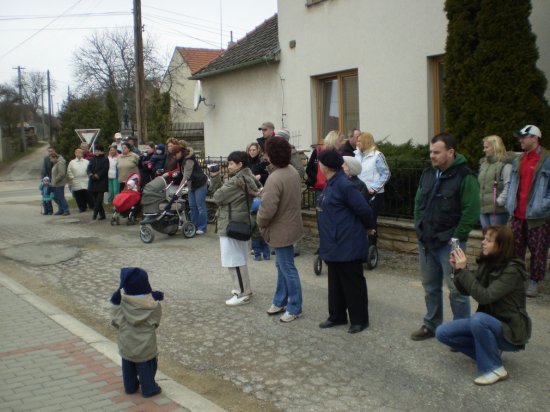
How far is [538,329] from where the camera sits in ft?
20.7

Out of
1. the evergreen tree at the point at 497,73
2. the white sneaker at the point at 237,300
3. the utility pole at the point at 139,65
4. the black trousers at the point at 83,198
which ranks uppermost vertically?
the utility pole at the point at 139,65

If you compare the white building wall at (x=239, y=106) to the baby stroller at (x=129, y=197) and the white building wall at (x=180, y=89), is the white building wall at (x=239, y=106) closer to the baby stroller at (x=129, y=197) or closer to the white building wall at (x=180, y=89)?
the baby stroller at (x=129, y=197)

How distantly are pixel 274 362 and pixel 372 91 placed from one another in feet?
28.0

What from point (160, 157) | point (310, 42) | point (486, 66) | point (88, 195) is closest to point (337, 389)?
point (486, 66)

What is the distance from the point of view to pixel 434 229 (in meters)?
5.73

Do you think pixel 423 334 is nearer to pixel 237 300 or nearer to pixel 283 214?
pixel 283 214

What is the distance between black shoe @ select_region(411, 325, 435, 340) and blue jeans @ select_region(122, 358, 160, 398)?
2509 mm

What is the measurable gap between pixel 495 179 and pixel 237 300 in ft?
11.7

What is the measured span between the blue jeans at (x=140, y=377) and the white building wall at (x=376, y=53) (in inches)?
320

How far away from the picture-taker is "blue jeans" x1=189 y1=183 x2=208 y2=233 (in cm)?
1250

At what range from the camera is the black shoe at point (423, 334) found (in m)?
6.08

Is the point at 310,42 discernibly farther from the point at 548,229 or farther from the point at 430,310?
the point at 430,310

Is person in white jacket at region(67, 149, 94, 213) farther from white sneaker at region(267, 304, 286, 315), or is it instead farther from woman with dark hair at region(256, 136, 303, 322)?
woman with dark hair at region(256, 136, 303, 322)

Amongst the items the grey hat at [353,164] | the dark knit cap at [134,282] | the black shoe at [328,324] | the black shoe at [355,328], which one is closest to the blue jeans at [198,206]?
the grey hat at [353,164]
